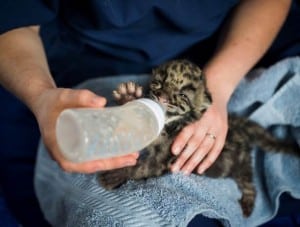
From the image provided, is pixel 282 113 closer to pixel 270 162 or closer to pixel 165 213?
pixel 270 162

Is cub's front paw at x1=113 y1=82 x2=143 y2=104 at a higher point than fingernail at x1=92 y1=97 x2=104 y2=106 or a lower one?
lower

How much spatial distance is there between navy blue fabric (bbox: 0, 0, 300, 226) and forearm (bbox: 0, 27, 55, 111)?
0.15 feet

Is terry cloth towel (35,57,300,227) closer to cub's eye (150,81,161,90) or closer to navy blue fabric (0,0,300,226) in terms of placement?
navy blue fabric (0,0,300,226)

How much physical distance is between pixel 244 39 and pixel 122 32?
289 millimetres

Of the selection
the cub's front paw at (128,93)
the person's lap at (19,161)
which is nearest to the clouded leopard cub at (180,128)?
the cub's front paw at (128,93)

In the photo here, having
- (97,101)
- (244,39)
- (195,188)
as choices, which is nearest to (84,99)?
(97,101)


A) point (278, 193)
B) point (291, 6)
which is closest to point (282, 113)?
point (278, 193)

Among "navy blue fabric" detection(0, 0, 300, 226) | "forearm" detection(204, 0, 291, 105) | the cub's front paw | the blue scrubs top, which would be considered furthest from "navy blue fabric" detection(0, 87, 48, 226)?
"forearm" detection(204, 0, 291, 105)

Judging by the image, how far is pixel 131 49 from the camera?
3.80ft

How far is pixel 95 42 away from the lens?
1167mm

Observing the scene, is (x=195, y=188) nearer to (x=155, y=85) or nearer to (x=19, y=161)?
(x=155, y=85)

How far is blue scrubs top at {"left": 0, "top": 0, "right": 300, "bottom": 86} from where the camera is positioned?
1075mm

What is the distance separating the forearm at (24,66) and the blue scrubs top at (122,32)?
0.05m

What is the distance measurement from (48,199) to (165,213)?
0.32 m
